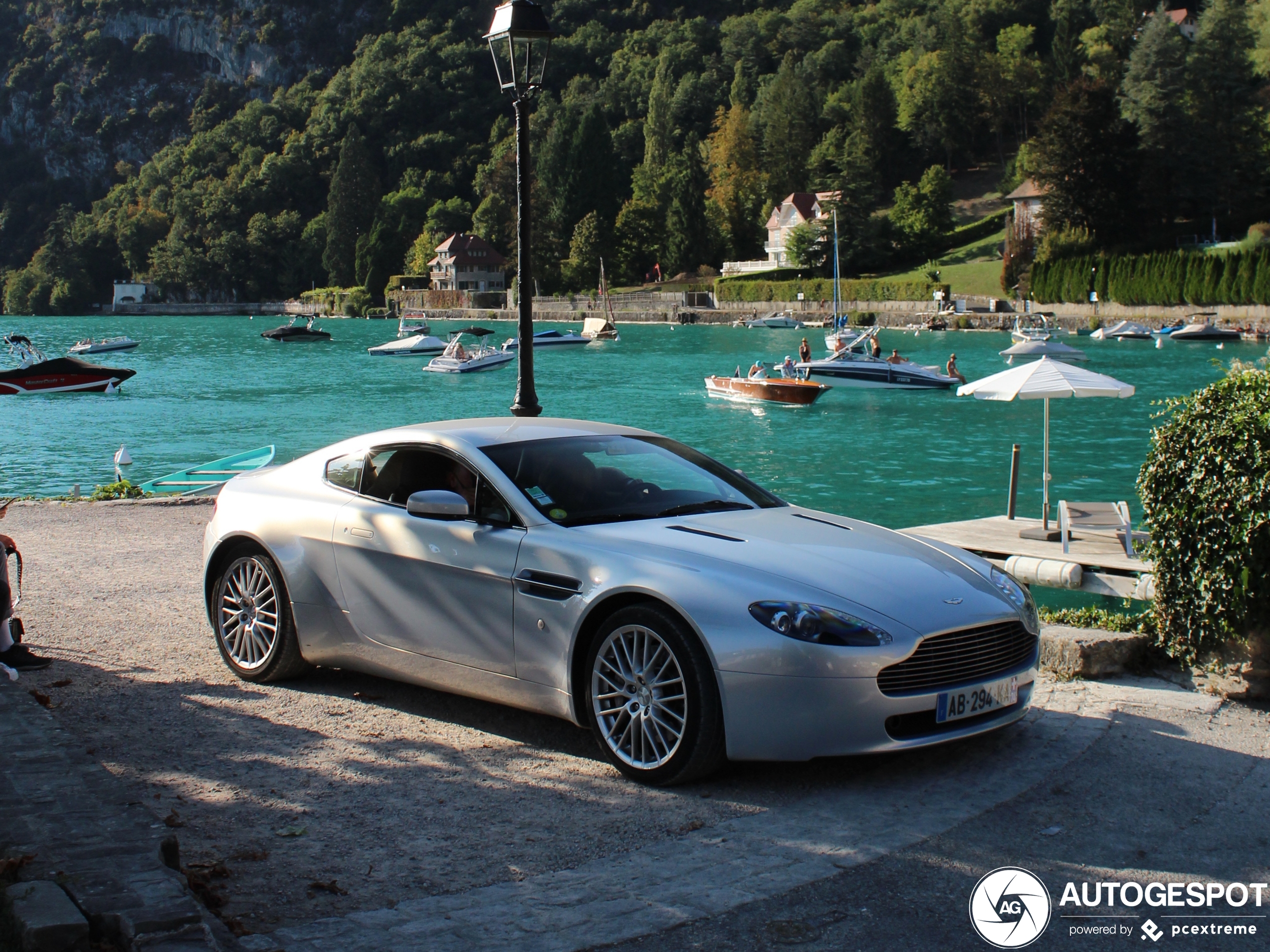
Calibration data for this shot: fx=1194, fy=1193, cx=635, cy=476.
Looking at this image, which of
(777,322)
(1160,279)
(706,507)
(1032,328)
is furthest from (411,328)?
(706,507)

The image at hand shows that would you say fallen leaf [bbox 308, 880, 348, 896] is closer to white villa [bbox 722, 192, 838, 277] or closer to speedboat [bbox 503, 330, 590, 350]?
speedboat [bbox 503, 330, 590, 350]

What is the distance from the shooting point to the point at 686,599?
5156mm

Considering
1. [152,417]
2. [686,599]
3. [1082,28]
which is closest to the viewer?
[686,599]

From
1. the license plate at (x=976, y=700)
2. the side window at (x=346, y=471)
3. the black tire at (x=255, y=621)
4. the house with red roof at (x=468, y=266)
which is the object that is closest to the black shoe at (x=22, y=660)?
the black tire at (x=255, y=621)

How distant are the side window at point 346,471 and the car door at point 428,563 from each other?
0.07 m

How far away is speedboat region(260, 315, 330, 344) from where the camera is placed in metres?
119

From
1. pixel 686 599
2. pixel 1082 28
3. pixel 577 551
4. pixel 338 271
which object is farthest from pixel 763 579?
pixel 338 271

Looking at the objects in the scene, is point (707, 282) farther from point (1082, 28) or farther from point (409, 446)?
point (409, 446)

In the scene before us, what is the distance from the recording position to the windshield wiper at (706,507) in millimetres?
6207

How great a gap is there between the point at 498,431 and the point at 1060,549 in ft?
25.1

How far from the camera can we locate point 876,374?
52438 mm

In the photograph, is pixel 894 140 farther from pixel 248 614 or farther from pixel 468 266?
pixel 248 614

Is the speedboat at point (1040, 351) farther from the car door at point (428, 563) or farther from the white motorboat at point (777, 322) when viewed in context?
the white motorboat at point (777, 322)

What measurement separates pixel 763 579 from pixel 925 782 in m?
1.16
